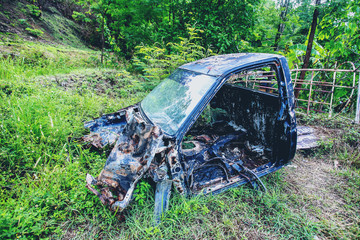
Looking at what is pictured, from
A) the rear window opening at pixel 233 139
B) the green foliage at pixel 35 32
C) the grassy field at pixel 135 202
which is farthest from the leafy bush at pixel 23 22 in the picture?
the rear window opening at pixel 233 139

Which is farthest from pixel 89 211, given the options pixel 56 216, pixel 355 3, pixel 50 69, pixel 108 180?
pixel 355 3

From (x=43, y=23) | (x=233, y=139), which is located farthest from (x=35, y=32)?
(x=233, y=139)

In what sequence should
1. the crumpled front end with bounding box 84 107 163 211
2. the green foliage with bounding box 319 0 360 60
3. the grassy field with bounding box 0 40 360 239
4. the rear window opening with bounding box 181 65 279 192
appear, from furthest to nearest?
the green foliage with bounding box 319 0 360 60 → the rear window opening with bounding box 181 65 279 192 → the grassy field with bounding box 0 40 360 239 → the crumpled front end with bounding box 84 107 163 211

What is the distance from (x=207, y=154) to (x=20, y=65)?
5310 millimetres

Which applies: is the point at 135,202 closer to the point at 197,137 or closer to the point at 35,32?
the point at 197,137

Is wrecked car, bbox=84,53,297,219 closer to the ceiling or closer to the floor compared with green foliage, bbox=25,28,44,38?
Answer: closer to the floor

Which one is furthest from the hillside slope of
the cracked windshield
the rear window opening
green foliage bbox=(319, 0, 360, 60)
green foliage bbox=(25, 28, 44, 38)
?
green foliage bbox=(319, 0, 360, 60)

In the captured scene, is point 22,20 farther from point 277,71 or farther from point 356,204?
point 356,204

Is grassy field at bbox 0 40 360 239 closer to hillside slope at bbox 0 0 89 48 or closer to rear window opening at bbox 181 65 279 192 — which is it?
rear window opening at bbox 181 65 279 192

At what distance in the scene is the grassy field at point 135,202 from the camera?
5.47ft

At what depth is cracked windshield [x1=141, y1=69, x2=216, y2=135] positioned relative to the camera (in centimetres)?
178

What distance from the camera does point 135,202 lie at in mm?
1850

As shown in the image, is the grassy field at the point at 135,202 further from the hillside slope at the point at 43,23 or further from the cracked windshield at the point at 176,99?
the hillside slope at the point at 43,23

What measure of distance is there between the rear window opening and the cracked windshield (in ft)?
1.70
